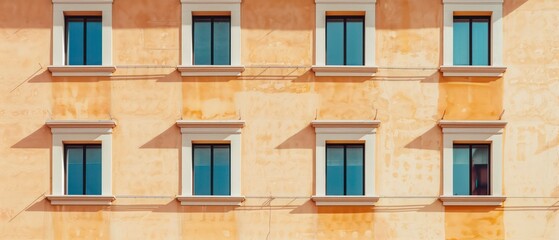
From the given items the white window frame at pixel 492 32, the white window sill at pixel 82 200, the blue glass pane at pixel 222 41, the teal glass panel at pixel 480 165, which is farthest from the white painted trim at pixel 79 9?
the teal glass panel at pixel 480 165

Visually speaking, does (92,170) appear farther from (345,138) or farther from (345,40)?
(345,40)

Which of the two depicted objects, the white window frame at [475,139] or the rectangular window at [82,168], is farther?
the rectangular window at [82,168]

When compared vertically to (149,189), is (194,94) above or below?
above

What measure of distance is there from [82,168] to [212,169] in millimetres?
2930

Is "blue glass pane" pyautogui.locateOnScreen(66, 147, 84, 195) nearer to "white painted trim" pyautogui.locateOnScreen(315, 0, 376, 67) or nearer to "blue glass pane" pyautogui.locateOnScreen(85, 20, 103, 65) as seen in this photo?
"blue glass pane" pyautogui.locateOnScreen(85, 20, 103, 65)

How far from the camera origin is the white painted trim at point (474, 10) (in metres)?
22.2

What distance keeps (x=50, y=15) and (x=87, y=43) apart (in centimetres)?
103

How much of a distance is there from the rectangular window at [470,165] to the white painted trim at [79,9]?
26.7 ft

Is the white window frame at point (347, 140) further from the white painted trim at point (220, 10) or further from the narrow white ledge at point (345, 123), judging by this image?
the white painted trim at point (220, 10)

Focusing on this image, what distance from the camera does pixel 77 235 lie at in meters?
21.8

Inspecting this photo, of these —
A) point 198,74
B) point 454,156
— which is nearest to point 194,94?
point 198,74

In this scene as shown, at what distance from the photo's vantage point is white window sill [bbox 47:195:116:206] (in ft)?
71.2

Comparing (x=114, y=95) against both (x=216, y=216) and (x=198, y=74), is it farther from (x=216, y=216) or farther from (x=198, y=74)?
(x=216, y=216)

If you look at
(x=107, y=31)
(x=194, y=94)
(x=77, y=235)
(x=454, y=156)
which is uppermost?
(x=107, y=31)
